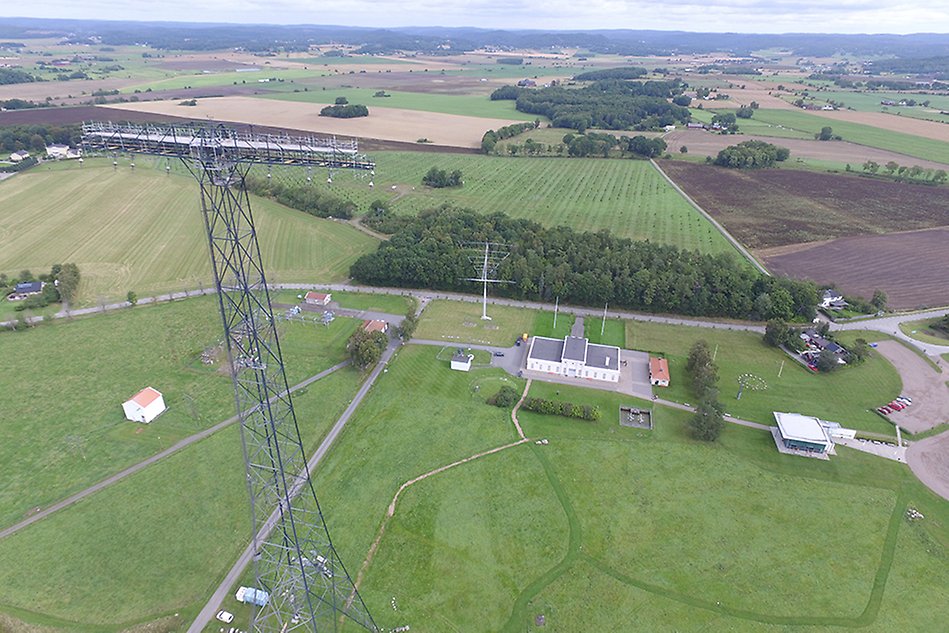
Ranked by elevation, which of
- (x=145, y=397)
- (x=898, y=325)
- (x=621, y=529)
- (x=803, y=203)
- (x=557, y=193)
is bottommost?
(x=621, y=529)

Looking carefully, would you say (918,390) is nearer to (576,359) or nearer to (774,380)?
(774,380)

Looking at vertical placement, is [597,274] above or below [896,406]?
above

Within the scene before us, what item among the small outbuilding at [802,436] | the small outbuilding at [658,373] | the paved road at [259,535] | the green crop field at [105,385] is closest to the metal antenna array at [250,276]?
the paved road at [259,535]

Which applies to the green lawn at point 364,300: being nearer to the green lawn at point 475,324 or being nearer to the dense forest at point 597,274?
the dense forest at point 597,274

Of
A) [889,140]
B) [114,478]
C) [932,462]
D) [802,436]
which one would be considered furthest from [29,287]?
[889,140]

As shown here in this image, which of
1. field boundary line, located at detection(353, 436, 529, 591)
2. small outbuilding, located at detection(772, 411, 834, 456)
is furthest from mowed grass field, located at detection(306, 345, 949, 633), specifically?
small outbuilding, located at detection(772, 411, 834, 456)

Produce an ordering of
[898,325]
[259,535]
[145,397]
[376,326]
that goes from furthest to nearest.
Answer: [898,325]
[376,326]
[145,397]
[259,535]

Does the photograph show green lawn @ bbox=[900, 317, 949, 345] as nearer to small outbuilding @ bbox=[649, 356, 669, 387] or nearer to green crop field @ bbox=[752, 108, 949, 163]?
small outbuilding @ bbox=[649, 356, 669, 387]
